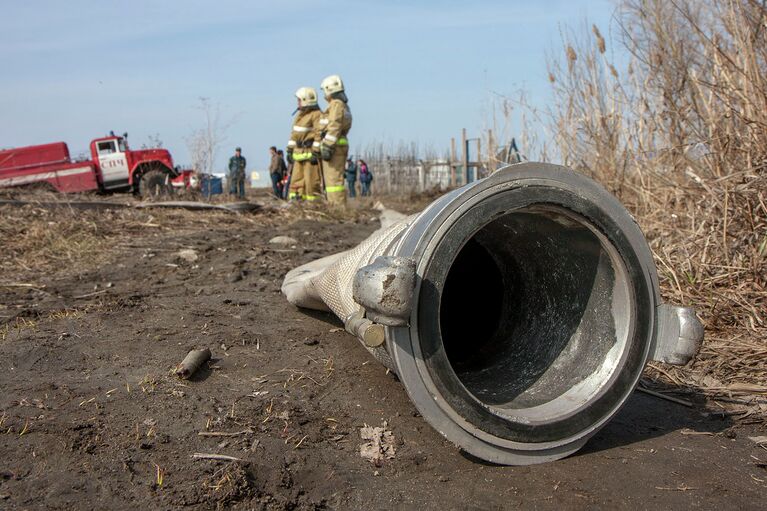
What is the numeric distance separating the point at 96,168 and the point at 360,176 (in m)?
7.58

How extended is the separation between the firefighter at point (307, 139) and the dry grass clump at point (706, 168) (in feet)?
15.6

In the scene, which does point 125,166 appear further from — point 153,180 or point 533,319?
point 533,319

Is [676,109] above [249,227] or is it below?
above

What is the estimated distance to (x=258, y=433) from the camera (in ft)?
7.73

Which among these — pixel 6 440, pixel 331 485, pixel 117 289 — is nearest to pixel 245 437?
pixel 331 485

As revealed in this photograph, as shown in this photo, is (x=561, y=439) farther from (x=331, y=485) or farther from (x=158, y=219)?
(x=158, y=219)

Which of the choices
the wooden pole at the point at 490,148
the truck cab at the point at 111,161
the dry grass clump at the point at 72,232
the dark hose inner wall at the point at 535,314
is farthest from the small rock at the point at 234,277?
the truck cab at the point at 111,161

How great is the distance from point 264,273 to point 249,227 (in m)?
2.80

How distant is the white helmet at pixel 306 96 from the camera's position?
31.3 feet

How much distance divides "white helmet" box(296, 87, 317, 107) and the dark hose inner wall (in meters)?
6.94

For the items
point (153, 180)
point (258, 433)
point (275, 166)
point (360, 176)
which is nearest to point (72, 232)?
point (258, 433)

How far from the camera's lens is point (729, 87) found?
12.3 feet

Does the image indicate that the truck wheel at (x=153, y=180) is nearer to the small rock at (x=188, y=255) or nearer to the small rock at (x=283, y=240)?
the small rock at (x=283, y=240)

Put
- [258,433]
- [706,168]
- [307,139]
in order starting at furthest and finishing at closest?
[307,139] → [706,168] → [258,433]
